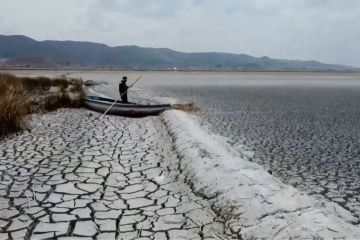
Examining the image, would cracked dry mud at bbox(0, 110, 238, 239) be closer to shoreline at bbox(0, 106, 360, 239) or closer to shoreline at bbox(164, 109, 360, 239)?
shoreline at bbox(0, 106, 360, 239)

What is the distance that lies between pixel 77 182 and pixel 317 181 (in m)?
3.25

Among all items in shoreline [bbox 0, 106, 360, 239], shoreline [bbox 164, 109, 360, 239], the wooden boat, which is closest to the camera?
shoreline [bbox 164, 109, 360, 239]

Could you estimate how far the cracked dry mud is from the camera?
3.96 m

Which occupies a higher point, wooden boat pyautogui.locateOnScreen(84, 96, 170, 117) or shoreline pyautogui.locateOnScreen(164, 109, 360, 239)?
shoreline pyautogui.locateOnScreen(164, 109, 360, 239)

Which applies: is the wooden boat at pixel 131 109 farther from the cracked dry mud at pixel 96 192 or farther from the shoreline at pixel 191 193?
the shoreline at pixel 191 193

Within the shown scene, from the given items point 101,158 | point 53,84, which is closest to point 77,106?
point 101,158

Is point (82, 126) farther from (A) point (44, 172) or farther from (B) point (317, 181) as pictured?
(B) point (317, 181)

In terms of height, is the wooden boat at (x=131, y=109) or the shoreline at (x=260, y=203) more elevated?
the shoreline at (x=260, y=203)

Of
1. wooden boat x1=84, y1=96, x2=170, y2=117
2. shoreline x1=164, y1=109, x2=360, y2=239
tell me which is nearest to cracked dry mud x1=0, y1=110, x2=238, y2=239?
shoreline x1=164, y1=109, x2=360, y2=239

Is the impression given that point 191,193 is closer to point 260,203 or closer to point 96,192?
point 260,203

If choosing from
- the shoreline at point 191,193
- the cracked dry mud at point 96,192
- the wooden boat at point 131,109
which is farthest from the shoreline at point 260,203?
the wooden boat at point 131,109

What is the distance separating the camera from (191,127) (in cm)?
934

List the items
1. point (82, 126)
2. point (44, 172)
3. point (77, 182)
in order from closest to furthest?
1. point (77, 182)
2. point (44, 172)
3. point (82, 126)

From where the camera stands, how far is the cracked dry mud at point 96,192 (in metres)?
3.96
